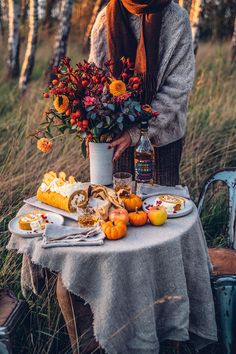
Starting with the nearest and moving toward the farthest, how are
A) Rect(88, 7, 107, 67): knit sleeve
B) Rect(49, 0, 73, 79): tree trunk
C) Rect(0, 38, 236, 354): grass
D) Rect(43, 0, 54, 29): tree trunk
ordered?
Rect(0, 38, 236, 354): grass
Rect(88, 7, 107, 67): knit sleeve
Rect(49, 0, 73, 79): tree trunk
Rect(43, 0, 54, 29): tree trunk

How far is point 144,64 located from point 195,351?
1.99m

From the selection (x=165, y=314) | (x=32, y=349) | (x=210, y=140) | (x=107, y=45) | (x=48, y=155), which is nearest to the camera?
(x=165, y=314)

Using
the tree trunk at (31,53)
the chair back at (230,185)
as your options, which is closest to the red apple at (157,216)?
the chair back at (230,185)

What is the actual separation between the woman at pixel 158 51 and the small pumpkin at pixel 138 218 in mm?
568

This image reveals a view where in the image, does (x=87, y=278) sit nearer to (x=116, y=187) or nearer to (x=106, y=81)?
(x=116, y=187)

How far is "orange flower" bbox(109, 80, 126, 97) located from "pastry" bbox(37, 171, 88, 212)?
23.2 inches

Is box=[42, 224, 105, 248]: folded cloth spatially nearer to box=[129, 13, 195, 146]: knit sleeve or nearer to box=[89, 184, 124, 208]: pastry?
box=[89, 184, 124, 208]: pastry

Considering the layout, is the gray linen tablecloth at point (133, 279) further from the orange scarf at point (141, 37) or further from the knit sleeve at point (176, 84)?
the orange scarf at point (141, 37)

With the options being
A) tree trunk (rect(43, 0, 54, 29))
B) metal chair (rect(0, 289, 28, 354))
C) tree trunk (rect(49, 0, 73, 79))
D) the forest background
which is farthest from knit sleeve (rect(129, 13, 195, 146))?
tree trunk (rect(43, 0, 54, 29))

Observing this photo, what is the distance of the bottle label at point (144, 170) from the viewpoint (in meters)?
2.91

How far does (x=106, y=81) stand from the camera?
8.94 feet

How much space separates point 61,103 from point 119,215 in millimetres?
729

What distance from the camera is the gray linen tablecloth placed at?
2381 mm

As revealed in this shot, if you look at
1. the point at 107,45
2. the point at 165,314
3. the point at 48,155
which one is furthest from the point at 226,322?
the point at 48,155
